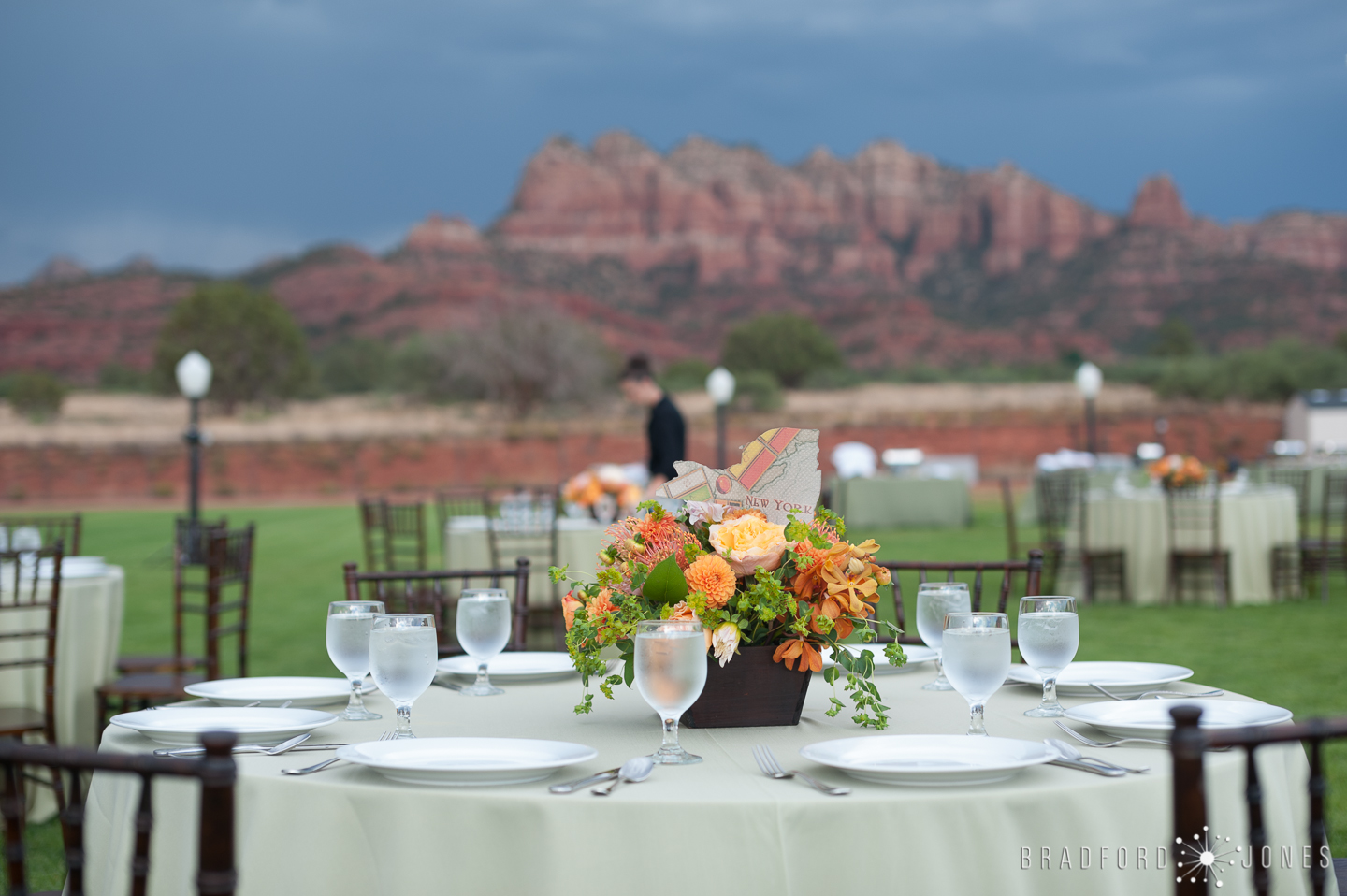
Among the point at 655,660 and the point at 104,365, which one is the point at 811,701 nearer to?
the point at 655,660

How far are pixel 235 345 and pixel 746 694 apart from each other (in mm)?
50948

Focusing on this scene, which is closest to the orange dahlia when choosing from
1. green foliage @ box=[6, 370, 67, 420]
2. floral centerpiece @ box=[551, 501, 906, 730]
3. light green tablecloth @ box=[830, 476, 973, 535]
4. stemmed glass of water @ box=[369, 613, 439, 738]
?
floral centerpiece @ box=[551, 501, 906, 730]

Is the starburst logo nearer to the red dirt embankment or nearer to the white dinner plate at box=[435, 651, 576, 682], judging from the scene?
the white dinner plate at box=[435, 651, 576, 682]

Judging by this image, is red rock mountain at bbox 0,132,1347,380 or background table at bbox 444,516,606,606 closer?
background table at bbox 444,516,606,606

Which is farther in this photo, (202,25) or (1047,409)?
(202,25)

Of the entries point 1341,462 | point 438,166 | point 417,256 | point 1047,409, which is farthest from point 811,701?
point 438,166

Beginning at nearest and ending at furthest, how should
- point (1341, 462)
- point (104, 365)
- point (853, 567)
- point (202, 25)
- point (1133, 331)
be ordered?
point (853, 567)
point (1341, 462)
point (104, 365)
point (1133, 331)
point (202, 25)

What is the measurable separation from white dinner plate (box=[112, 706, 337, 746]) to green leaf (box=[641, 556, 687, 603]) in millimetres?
567

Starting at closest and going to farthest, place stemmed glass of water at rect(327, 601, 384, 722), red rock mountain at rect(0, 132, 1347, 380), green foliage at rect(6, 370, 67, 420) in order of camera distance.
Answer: stemmed glass of water at rect(327, 601, 384, 722), green foliage at rect(6, 370, 67, 420), red rock mountain at rect(0, 132, 1347, 380)

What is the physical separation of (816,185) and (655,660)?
95.7 m

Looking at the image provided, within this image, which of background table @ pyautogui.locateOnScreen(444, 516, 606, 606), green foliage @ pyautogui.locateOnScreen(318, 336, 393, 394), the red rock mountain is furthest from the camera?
the red rock mountain

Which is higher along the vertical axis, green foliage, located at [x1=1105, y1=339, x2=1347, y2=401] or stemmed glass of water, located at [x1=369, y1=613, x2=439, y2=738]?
green foliage, located at [x1=1105, y1=339, x2=1347, y2=401]

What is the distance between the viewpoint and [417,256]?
250 ft

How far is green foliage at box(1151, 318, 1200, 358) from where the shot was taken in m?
57.6
